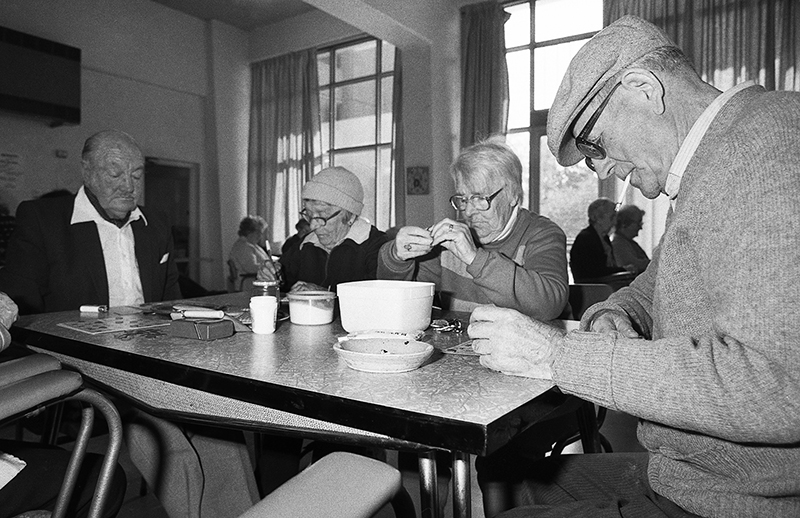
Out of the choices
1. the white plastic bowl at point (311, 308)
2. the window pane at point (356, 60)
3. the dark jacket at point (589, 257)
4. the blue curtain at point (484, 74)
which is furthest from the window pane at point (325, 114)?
the white plastic bowl at point (311, 308)

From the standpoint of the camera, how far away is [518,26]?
7234mm

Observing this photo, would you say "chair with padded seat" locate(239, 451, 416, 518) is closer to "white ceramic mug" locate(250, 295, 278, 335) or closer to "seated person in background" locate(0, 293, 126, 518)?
"seated person in background" locate(0, 293, 126, 518)

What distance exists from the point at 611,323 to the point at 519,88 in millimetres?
6538

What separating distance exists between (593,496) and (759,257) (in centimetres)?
68

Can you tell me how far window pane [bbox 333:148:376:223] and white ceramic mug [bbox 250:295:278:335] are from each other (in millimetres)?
6574

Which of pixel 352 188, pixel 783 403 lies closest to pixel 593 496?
pixel 783 403

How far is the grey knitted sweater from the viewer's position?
2.44 feet

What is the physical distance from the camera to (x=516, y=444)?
1.45m

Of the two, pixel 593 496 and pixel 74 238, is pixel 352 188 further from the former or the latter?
pixel 593 496

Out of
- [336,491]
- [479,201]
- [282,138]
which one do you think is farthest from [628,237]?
[336,491]

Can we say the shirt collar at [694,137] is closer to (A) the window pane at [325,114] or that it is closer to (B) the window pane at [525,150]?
(B) the window pane at [525,150]

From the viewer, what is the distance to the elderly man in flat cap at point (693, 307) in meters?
0.75

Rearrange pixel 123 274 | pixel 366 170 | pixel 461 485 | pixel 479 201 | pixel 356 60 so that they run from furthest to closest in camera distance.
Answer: pixel 356 60, pixel 366 170, pixel 123 274, pixel 479 201, pixel 461 485

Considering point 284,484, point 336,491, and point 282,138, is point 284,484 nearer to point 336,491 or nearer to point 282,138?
point 336,491
